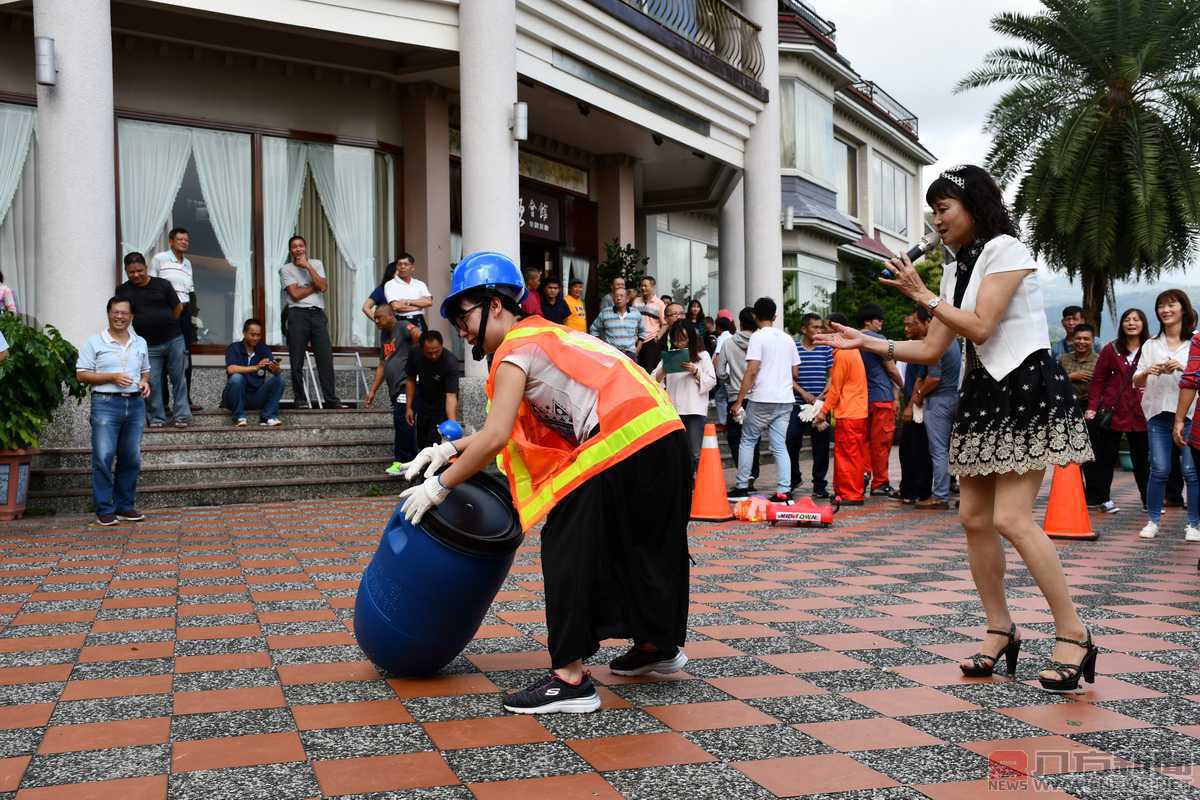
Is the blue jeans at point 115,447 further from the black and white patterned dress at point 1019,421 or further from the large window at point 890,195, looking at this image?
the large window at point 890,195

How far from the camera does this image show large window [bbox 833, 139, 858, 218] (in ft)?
92.3

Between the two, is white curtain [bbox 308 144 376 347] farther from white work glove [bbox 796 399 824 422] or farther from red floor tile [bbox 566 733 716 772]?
red floor tile [bbox 566 733 716 772]

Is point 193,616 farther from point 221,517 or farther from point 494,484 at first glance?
point 221,517

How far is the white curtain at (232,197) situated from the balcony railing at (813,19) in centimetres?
1611

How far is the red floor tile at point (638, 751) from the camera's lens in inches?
120

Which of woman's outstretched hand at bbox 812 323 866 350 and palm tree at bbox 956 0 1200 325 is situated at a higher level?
palm tree at bbox 956 0 1200 325

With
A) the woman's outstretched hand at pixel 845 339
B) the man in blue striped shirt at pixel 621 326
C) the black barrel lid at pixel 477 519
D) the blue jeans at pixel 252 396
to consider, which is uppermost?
the man in blue striped shirt at pixel 621 326

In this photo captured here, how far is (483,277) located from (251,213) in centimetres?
1046

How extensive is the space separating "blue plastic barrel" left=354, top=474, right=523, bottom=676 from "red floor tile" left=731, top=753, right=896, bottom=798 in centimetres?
117

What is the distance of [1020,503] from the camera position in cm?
382

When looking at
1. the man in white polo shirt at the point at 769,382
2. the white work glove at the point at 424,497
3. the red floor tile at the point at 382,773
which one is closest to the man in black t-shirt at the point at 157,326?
the man in white polo shirt at the point at 769,382

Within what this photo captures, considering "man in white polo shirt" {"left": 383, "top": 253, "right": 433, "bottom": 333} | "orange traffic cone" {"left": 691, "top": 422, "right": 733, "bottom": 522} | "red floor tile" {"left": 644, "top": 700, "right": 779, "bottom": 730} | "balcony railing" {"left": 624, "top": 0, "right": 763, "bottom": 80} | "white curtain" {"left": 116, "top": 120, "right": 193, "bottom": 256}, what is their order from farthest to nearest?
"balcony railing" {"left": 624, "top": 0, "right": 763, "bottom": 80} → "white curtain" {"left": 116, "top": 120, "right": 193, "bottom": 256} → "man in white polo shirt" {"left": 383, "top": 253, "right": 433, "bottom": 333} → "orange traffic cone" {"left": 691, "top": 422, "right": 733, "bottom": 522} → "red floor tile" {"left": 644, "top": 700, "right": 779, "bottom": 730}

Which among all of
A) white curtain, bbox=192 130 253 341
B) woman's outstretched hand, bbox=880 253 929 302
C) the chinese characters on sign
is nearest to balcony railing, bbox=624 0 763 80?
the chinese characters on sign

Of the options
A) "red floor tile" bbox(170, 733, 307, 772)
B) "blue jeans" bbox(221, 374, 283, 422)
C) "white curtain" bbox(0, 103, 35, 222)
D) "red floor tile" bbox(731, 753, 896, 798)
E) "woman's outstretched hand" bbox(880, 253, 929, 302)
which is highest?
"white curtain" bbox(0, 103, 35, 222)
